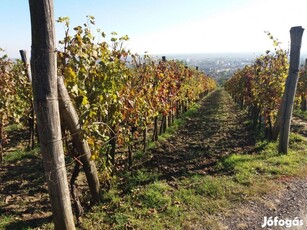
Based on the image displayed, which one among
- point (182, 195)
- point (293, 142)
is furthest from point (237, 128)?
point (182, 195)

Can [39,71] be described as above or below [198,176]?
above

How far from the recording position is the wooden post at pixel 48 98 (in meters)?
3.02

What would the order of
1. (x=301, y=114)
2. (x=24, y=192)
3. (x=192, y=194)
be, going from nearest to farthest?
1. (x=192, y=194)
2. (x=24, y=192)
3. (x=301, y=114)

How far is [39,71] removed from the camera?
314 centimetres

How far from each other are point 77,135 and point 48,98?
1310 millimetres

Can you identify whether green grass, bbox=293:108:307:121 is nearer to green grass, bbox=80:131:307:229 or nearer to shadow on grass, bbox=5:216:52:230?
green grass, bbox=80:131:307:229

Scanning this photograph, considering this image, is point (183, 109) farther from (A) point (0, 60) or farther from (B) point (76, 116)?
(B) point (76, 116)

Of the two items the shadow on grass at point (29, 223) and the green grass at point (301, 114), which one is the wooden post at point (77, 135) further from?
the green grass at point (301, 114)

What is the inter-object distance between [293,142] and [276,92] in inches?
71.1

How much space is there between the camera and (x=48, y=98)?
3.21 metres

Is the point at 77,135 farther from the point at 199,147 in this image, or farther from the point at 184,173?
the point at 199,147

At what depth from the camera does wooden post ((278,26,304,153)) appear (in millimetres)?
7535

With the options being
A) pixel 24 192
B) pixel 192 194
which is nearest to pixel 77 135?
pixel 24 192

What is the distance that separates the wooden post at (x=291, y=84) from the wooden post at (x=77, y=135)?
226 inches
